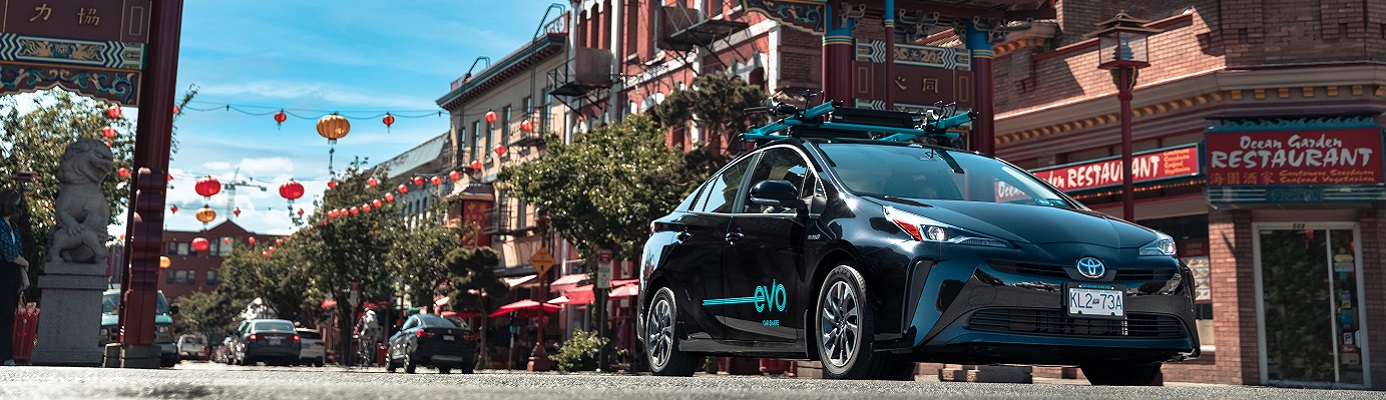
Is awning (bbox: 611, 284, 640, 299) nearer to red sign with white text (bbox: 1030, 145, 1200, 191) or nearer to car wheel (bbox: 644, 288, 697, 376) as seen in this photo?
red sign with white text (bbox: 1030, 145, 1200, 191)

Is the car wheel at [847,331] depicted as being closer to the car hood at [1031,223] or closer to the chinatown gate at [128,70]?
the car hood at [1031,223]

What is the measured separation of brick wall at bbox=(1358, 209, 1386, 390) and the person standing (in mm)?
18294

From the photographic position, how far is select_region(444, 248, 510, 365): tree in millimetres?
43125

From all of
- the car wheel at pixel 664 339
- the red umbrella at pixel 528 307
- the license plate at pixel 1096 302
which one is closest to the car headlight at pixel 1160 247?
the license plate at pixel 1096 302

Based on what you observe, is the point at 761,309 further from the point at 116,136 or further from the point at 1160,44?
the point at 116,136

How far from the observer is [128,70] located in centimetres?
1823

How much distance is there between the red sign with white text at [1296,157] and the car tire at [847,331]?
1701 cm

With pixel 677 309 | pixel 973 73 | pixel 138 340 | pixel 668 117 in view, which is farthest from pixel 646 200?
pixel 677 309

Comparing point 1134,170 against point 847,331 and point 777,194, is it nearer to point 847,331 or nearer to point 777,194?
point 777,194

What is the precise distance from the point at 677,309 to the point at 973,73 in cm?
1317

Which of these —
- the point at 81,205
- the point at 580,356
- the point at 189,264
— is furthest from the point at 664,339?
the point at 189,264

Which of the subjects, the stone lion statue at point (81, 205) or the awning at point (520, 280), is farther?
the awning at point (520, 280)

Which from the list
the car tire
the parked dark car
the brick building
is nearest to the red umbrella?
the parked dark car

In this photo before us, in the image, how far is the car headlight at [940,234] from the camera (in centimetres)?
695
